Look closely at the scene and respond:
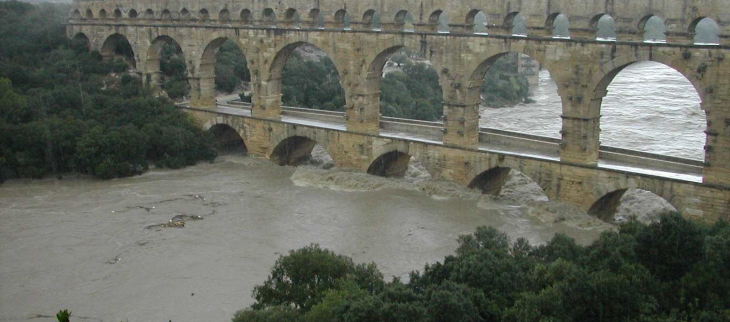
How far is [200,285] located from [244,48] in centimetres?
1197

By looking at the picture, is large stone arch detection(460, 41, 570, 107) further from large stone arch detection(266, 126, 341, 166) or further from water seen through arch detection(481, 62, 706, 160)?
water seen through arch detection(481, 62, 706, 160)

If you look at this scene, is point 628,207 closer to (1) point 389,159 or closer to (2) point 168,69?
(1) point 389,159

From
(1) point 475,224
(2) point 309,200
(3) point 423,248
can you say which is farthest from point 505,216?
(2) point 309,200

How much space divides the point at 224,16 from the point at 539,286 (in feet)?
60.3

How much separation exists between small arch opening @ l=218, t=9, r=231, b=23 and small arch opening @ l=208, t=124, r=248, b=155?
3.62 metres

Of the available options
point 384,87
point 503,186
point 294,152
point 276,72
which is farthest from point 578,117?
point 384,87

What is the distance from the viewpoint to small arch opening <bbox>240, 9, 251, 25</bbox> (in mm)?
26312

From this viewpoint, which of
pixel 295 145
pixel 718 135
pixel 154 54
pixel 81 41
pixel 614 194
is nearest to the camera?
pixel 718 135

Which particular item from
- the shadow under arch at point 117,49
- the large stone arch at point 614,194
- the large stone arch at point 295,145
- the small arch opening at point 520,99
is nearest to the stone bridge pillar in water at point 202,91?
the large stone arch at point 295,145

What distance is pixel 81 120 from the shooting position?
85.5 feet

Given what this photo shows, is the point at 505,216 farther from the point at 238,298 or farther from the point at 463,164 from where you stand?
the point at 238,298

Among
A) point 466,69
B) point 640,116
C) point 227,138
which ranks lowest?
point 227,138

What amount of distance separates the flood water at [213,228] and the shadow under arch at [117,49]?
1110cm

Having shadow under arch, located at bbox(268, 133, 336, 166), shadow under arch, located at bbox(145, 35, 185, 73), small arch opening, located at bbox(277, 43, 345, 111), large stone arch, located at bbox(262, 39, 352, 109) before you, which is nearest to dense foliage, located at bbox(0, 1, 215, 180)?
shadow under arch, located at bbox(145, 35, 185, 73)
